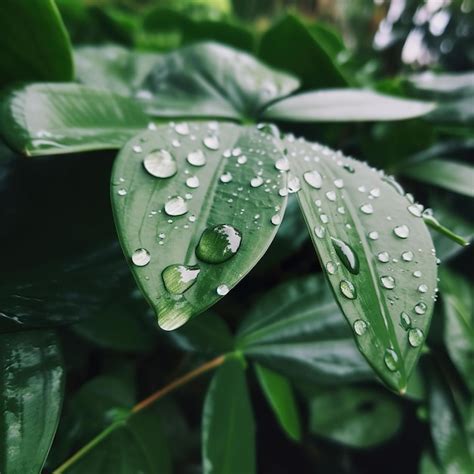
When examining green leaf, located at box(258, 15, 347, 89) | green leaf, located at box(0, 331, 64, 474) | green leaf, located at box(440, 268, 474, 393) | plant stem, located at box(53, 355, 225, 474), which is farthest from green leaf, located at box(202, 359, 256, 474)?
green leaf, located at box(258, 15, 347, 89)

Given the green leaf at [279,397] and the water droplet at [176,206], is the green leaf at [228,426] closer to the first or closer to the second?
the green leaf at [279,397]

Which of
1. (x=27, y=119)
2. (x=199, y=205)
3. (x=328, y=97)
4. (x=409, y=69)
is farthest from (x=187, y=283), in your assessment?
(x=409, y=69)

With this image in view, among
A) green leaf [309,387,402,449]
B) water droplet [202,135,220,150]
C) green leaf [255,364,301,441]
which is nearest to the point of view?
water droplet [202,135,220,150]

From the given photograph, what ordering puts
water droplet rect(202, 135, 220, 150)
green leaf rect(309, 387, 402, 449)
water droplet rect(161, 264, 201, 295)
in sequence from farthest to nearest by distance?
green leaf rect(309, 387, 402, 449), water droplet rect(202, 135, 220, 150), water droplet rect(161, 264, 201, 295)

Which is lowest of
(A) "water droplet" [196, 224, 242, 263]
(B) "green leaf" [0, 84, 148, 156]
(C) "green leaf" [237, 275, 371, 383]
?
(C) "green leaf" [237, 275, 371, 383]

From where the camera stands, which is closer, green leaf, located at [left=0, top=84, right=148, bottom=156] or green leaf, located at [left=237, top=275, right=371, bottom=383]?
green leaf, located at [left=0, top=84, right=148, bottom=156]

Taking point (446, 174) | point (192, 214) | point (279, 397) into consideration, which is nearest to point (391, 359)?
point (192, 214)

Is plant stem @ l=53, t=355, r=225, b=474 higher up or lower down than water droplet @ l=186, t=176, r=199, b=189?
lower down

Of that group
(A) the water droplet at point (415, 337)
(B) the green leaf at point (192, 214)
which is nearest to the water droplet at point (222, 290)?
(B) the green leaf at point (192, 214)

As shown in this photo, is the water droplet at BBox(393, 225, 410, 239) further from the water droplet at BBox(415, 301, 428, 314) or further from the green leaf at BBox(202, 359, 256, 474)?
the green leaf at BBox(202, 359, 256, 474)
